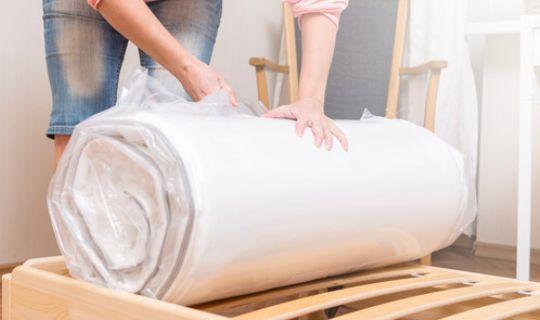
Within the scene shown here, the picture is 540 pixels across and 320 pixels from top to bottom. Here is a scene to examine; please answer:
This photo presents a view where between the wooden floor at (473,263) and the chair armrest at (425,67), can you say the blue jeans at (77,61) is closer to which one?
the chair armrest at (425,67)

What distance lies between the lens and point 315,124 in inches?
33.0

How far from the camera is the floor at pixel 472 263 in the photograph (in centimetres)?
215

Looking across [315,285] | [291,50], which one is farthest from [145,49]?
[291,50]

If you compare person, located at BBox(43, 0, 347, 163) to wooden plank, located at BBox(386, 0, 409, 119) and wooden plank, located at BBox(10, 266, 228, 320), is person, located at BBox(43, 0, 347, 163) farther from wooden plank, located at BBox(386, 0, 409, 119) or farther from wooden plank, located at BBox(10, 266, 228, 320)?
wooden plank, located at BBox(386, 0, 409, 119)

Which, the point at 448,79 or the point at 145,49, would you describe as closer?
the point at 145,49

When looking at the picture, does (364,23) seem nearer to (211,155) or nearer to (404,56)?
(404,56)

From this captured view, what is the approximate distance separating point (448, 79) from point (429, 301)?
63.9 inches

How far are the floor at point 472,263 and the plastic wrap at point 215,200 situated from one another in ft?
4.49

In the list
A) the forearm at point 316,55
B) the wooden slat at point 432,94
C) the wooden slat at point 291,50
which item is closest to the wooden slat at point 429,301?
the forearm at point 316,55

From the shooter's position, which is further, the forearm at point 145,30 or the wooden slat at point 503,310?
the forearm at point 145,30

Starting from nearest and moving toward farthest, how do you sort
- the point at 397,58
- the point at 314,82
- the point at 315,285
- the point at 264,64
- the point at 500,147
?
the point at 315,285 < the point at 314,82 < the point at 264,64 < the point at 397,58 < the point at 500,147

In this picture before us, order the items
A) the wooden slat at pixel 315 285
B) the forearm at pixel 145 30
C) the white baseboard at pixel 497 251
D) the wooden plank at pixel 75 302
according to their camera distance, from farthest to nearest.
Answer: the white baseboard at pixel 497 251 < the forearm at pixel 145 30 < the wooden slat at pixel 315 285 < the wooden plank at pixel 75 302

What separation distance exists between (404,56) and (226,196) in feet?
6.22

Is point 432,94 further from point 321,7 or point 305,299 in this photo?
point 305,299
